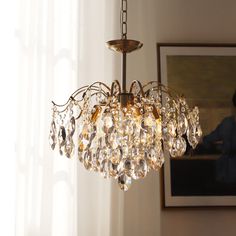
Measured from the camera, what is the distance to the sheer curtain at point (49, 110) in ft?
7.23

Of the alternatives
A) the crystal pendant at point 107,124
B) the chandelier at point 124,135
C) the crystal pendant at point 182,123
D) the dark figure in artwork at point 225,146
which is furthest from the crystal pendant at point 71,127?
the dark figure in artwork at point 225,146

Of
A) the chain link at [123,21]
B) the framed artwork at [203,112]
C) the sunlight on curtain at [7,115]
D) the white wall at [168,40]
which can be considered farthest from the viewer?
the framed artwork at [203,112]

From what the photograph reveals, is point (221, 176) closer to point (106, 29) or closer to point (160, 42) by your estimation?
point (160, 42)

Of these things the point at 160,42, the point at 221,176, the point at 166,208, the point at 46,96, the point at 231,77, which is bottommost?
the point at 166,208

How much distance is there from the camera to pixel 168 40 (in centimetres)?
257

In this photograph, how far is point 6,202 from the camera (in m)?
2.19

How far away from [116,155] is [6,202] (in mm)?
1136

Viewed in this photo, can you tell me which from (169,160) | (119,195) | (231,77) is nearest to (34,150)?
(119,195)

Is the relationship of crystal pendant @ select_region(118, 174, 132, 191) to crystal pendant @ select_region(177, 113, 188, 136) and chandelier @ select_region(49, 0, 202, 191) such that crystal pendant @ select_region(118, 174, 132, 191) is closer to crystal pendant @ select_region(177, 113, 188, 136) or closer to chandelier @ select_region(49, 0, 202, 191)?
chandelier @ select_region(49, 0, 202, 191)

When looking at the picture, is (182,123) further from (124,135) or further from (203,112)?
(203,112)

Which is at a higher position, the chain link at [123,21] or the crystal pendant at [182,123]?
the chain link at [123,21]

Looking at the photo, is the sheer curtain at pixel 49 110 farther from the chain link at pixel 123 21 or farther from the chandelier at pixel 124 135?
the chandelier at pixel 124 135

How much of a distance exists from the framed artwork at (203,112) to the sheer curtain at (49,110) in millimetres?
382

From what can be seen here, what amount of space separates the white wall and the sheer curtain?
13 cm
